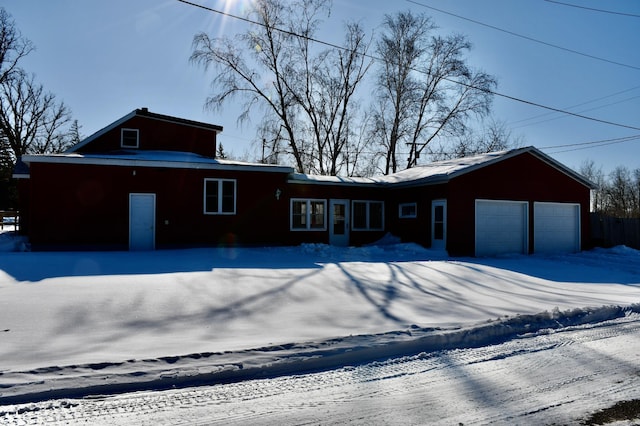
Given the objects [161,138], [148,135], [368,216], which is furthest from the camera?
[368,216]

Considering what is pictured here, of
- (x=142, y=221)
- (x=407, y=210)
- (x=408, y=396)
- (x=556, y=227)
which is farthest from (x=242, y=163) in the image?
(x=408, y=396)

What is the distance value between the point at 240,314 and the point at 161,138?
15886mm

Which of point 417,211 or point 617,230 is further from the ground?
point 417,211

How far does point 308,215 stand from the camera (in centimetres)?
1931

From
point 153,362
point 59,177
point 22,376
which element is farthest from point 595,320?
→ point 59,177

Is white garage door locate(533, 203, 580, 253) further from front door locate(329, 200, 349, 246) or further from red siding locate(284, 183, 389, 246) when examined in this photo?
front door locate(329, 200, 349, 246)

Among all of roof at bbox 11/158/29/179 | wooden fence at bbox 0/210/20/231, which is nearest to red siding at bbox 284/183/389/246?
roof at bbox 11/158/29/179

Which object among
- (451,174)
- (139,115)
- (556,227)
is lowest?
(556,227)

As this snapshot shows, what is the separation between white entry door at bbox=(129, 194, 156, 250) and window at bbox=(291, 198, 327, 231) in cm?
550

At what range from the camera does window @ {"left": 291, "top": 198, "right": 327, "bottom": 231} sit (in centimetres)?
1902

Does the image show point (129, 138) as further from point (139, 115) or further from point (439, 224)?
point (439, 224)

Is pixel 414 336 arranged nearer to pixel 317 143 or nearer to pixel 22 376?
pixel 22 376

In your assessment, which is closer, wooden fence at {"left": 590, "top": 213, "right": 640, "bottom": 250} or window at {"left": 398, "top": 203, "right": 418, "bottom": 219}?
window at {"left": 398, "top": 203, "right": 418, "bottom": 219}

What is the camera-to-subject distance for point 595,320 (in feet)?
23.9
